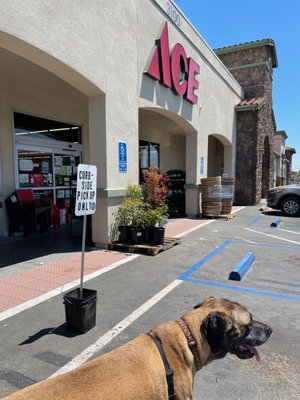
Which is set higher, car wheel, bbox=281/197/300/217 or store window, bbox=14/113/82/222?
store window, bbox=14/113/82/222

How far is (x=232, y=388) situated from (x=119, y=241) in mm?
4634

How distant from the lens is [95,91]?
20.2 ft

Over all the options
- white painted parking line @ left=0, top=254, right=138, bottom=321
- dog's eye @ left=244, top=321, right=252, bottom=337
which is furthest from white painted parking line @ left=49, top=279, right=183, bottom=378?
dog's eye @ left=244, top=321, right=252, bottom=337

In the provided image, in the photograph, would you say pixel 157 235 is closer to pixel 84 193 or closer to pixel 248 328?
pixel 84 193

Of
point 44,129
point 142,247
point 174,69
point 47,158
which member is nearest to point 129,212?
point 142,247

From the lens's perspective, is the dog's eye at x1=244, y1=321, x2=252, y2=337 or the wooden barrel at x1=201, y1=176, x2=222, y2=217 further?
the wooden barrel at x1=201, y1=176, x2=222, y2=217

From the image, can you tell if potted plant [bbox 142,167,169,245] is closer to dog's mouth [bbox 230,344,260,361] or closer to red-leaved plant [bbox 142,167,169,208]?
red-leaved plant [bbox 142,167,169,208]

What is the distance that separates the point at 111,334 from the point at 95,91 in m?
4.82

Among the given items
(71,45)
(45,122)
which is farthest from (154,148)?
(71,45)

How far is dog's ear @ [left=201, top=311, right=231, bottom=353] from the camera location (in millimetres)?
1898

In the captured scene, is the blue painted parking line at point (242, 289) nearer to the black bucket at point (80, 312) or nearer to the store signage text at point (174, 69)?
the black bucket at point (80, 312)

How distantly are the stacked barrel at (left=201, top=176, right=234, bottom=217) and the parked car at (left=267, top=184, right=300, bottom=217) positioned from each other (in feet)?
7.46

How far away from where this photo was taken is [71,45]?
528 centimetres

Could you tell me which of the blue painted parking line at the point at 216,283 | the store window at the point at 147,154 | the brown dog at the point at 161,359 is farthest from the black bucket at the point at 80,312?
the store window at the point at 147,154
